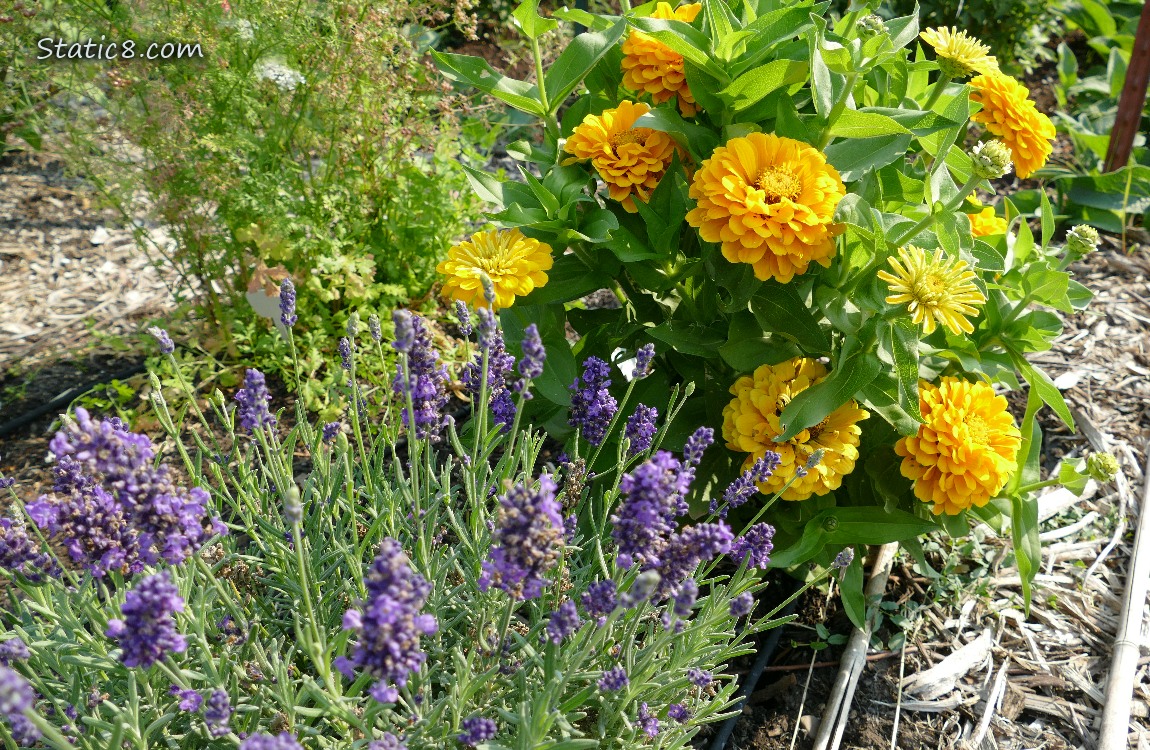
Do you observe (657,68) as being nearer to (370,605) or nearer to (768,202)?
(768,202)

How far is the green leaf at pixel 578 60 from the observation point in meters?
2.00

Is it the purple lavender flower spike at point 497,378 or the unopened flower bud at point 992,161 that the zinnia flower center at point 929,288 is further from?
the purple lavender flower spike at point 497,378

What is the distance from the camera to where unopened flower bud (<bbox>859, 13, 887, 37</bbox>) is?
1.84 meters

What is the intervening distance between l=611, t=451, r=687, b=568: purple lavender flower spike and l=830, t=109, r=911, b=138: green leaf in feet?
3.21

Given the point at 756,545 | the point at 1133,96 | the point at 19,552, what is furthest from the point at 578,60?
the point at 1133,96

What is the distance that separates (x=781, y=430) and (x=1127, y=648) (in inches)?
47.5

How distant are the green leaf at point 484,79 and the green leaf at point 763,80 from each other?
0.51m

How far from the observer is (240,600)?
170 cm

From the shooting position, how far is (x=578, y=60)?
2.04m

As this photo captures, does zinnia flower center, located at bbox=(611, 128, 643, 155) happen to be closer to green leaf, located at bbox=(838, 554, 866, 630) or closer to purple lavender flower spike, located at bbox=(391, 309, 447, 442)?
purple lavender flower spike, located at bbox=(391, 309, 447, 442)

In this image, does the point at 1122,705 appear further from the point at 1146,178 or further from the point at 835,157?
the point at 1146,178

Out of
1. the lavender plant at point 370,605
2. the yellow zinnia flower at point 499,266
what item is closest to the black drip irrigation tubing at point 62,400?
the lavender plant at point 370,605

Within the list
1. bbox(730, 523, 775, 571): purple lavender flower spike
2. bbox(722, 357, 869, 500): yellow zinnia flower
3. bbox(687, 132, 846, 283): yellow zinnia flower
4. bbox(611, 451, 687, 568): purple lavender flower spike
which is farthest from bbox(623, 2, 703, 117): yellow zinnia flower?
bbox(611, 451, 687, 568): purple lavender flower spike

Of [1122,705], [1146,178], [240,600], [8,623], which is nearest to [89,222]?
[8,623]
